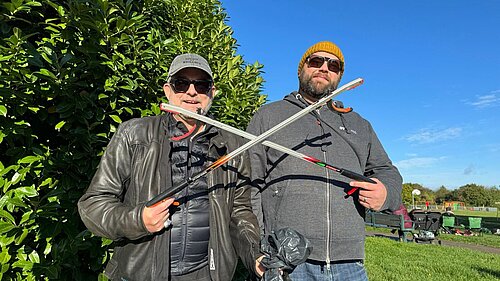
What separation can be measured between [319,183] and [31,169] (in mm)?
1915

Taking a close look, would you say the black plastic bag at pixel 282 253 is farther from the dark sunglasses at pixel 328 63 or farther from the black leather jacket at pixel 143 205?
the dark sunglasses at pixel 328 63

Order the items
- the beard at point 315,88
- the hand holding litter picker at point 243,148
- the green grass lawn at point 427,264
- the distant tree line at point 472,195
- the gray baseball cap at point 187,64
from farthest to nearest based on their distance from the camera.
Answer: the distant tree line at point 472,195 → the green grass lawn at point 427,264 → the beard at point 315,88 → the gray baseball cap at point 187,64 → the hand holding litter picker at point 243,148

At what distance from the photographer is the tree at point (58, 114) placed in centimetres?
232

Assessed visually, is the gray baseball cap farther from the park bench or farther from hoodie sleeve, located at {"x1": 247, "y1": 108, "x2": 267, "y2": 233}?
the park bench

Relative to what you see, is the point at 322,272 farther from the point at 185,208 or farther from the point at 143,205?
the point at 143,205

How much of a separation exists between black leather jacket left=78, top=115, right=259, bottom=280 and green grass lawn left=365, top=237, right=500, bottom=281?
21.3 feet

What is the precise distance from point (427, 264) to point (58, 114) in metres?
9.64

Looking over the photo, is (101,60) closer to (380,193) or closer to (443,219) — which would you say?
(380,193)

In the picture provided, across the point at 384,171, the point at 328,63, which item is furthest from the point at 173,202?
the point at 384,171

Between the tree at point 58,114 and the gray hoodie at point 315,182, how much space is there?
43.9 inches

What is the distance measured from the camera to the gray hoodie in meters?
2.35

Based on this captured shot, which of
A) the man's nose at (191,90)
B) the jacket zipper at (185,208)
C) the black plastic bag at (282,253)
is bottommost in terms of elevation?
the black plastic bag at (282,253)

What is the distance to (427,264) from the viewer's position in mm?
9391

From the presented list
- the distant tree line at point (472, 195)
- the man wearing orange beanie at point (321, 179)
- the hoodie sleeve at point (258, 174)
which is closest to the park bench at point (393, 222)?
the man wearing orange beanie at point (321, 179)
